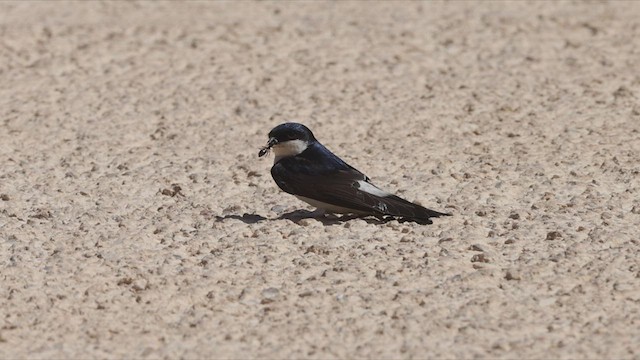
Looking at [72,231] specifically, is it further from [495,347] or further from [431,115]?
[431,115]

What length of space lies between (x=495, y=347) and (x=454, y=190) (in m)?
2.92

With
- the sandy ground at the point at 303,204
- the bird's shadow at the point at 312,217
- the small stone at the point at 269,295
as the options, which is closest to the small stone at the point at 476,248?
the sandy ground at the point at 303,204

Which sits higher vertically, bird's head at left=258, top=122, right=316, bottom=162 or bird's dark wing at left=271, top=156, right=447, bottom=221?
bird's head at left=258, top=122, right=316, bottom=162

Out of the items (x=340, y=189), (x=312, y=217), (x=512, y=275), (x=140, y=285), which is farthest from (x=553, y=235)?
(x=140, y=285)

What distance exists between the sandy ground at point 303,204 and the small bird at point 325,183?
0.46 ft

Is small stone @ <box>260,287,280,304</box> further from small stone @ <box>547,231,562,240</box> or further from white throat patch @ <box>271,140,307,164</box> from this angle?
small stone @ <box>547,231,562,240</box>

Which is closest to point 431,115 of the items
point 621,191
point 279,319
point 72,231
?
point 621,191

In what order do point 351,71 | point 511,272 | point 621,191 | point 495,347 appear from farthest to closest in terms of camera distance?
point 351,71 < point 621,191 < point 511,272 < point 495,347

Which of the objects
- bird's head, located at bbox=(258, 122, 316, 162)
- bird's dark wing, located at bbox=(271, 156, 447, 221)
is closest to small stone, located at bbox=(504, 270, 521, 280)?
bird's dark wing, located at bbox=(271, 156, 447, 221)

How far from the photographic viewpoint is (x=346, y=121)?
1095 centimetres

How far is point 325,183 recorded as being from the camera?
26.9 ft

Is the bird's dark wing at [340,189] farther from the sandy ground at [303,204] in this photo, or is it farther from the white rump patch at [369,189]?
the sandy ground at [303,204]

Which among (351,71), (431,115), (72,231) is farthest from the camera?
(351,71)

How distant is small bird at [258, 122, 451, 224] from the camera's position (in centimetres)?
811
